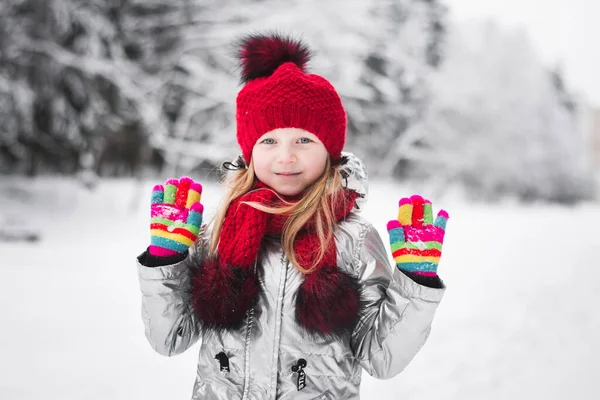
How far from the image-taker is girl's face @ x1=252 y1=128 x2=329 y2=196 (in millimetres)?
1684

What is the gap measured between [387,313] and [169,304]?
729 millimetres

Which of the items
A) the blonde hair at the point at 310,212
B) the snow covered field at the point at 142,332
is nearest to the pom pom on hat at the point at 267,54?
the blonde hair at the point at 310,212

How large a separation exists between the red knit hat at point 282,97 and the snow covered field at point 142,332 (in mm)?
2079

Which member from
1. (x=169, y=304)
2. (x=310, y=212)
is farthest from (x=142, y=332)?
(x=310, y=212)

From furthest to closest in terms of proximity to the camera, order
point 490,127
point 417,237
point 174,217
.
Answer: point 490,127, point 174,217, point 417,237

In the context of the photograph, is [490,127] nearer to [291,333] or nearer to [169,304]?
[291,333]

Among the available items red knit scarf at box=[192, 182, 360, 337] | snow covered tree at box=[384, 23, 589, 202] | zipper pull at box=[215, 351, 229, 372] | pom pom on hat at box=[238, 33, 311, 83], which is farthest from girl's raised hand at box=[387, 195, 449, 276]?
snow covered tree at box=[384, 23, 589, 202]

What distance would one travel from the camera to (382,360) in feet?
A: 5.13

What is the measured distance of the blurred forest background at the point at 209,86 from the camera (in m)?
7.91

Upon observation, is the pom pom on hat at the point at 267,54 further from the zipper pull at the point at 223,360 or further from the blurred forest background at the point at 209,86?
the zipper pull at the point at 223,360

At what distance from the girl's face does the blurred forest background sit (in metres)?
0.59

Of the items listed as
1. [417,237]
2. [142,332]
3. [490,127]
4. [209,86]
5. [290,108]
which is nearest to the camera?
[417,237]

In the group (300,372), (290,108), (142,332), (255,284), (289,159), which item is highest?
(290,108)

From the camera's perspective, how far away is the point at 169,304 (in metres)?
1.60
